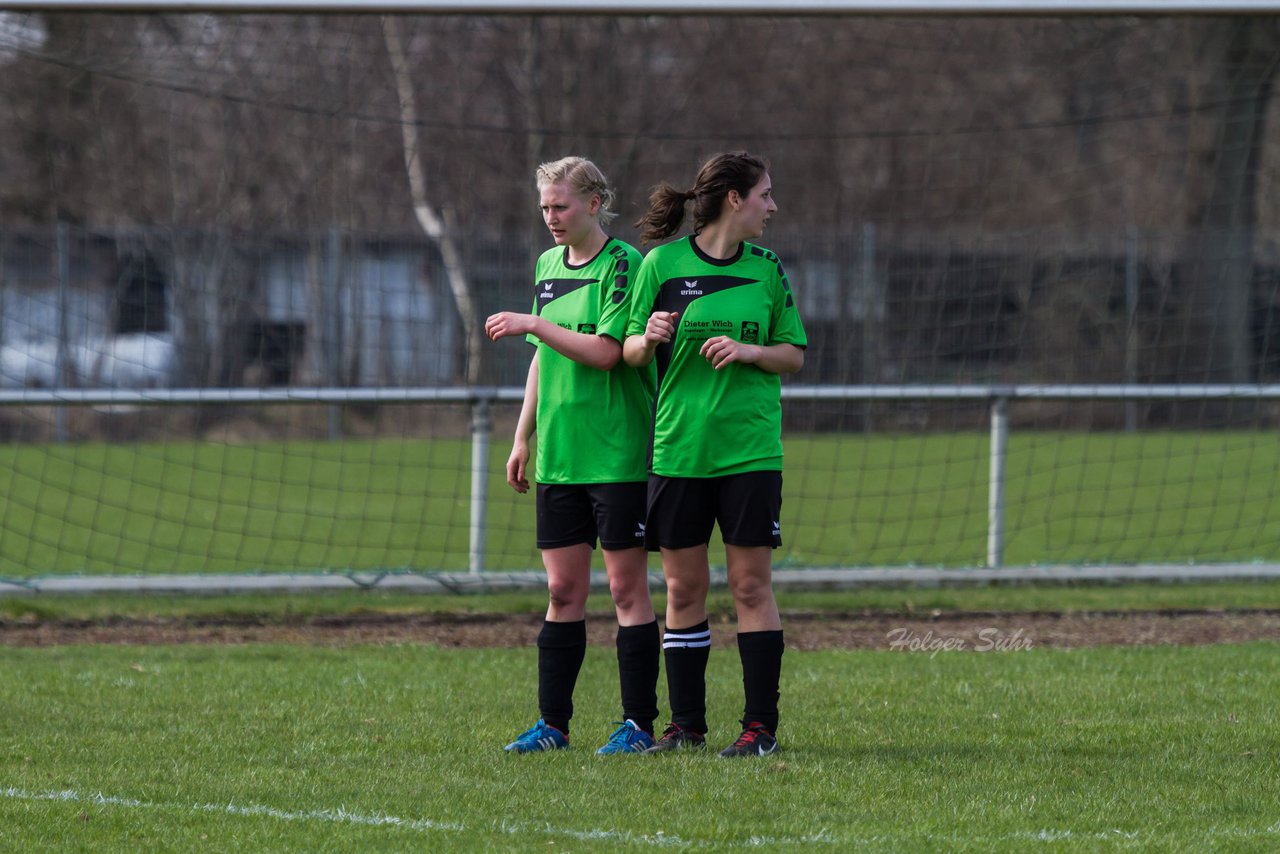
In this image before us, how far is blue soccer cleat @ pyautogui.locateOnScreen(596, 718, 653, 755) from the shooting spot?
15.6 feet

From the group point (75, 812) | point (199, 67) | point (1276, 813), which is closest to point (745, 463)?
point (1276, 813)

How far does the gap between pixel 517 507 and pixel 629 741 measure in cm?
878

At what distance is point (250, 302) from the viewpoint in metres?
14.6

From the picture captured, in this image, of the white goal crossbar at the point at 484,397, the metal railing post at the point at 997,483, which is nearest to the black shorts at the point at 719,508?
the white goal crossbar at the point at 484,397

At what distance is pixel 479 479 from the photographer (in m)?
8.81

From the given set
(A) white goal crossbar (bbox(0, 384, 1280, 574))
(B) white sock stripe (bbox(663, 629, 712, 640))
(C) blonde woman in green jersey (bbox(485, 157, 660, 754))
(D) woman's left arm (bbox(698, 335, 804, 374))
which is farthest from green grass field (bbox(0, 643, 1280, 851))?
(A) white goal crossbar (bbox(0, 384, 1280, 574))

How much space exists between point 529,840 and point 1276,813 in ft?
6.47

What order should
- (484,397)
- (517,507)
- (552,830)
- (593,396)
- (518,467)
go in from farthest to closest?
(517,507) < (484,397) < (518,467) < (593,396) < (552,830)

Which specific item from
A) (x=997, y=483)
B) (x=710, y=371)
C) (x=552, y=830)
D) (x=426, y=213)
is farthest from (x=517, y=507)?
(x=552, y=830)

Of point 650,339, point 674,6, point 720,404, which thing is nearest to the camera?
point 650,339

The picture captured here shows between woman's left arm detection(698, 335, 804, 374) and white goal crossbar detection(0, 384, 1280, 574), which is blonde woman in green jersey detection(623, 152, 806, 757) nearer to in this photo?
woman's left arm detection(698, 335, 804, 374)

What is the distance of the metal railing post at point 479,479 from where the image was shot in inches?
344

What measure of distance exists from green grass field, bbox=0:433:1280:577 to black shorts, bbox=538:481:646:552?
4.67 metres

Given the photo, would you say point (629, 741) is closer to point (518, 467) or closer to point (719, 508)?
point (719, 508)
